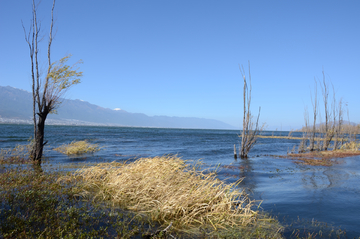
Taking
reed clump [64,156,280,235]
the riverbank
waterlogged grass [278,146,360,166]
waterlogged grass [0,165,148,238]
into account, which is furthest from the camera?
waterlogged grass [278,146,360,166]

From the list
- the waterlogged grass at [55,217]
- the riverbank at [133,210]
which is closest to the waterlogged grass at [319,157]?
the riverbank at [133,210]

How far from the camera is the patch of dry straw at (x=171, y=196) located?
18.2ft

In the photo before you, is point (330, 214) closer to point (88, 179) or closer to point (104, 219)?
point (104, 219)

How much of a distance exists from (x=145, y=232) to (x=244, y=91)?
54.5ft

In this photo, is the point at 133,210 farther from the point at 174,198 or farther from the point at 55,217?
the point at 55,217

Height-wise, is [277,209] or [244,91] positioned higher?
[244,91]

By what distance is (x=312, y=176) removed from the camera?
1238 centimetres

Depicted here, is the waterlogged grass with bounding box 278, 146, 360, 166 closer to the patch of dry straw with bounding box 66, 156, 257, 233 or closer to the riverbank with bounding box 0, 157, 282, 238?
the patch of dry straw with bounding box 66, 156, 257, 233

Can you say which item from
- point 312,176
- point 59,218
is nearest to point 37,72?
point 59,218

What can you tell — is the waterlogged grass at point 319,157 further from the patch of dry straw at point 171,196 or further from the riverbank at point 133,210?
the riverbank at point 133,210

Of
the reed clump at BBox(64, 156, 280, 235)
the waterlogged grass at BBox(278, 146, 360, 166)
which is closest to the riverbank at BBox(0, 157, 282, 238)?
the reed clump at BBox(64, 156, 280, 235)

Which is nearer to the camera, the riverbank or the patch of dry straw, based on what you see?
the riverbank

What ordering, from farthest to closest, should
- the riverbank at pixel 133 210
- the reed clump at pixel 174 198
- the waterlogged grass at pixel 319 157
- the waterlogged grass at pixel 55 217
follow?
1. the waterlogged grass at pixel 319 157
2. the reed clump at pixel 174 198
3. the riverbank at pixel 133 210
4. the waterlogged grass at pixel 55 217

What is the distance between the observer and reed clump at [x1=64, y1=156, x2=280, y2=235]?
5.47 m
